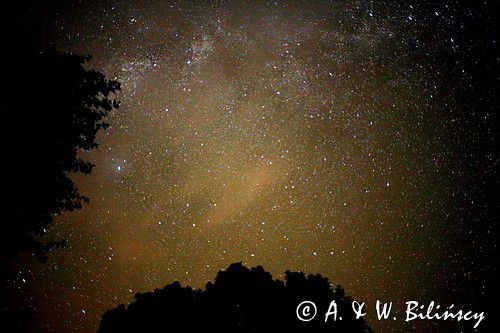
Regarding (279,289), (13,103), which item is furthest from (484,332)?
(13,103)

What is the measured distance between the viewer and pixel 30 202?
3867mm

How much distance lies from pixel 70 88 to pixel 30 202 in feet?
5.41

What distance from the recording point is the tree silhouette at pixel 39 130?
3.61 m

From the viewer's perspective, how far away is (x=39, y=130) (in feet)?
12.5

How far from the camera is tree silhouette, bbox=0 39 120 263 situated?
3605 millimetres

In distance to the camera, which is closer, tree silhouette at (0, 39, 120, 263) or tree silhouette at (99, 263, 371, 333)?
tree silhouette at (0, 39, 120, 263)

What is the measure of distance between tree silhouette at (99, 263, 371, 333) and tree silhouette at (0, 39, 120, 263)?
127 inches

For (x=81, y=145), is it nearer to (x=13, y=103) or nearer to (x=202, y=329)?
(x=13, y=103)

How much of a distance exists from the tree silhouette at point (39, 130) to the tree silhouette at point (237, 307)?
3227 millimetres

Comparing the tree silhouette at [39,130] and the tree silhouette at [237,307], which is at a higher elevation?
the tree silhouette at [39,130]

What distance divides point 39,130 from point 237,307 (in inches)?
221

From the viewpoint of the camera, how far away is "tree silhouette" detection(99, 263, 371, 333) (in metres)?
6.45

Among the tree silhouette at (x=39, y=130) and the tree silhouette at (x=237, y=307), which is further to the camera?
the tree silhouette at (x=237, y=307)

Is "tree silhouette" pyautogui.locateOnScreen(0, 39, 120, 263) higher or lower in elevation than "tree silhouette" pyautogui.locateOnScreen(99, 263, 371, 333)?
higher
